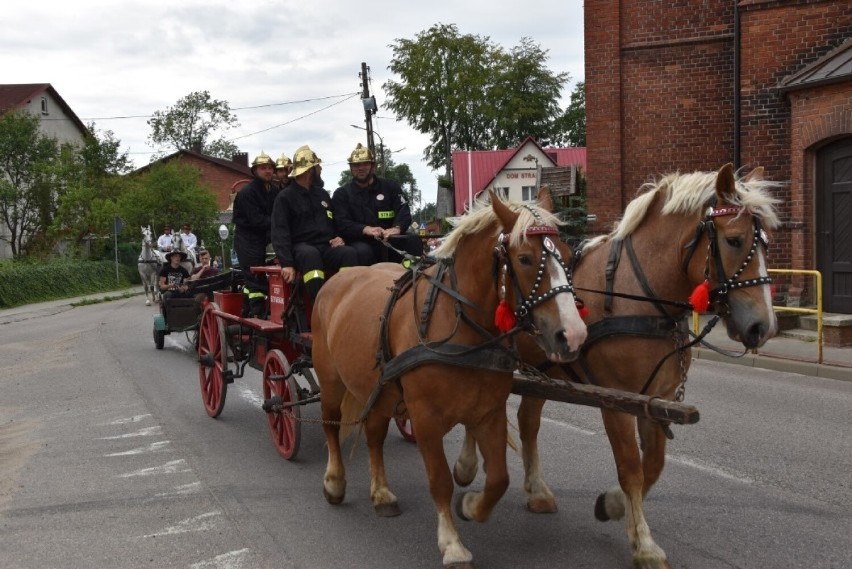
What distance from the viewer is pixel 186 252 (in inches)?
735

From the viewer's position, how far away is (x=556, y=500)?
5547 millimetres

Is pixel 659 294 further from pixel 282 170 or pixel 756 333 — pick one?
pixel 282 170

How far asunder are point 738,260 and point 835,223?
11513 millimetres

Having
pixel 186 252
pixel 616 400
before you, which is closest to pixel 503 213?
pixel 616 400

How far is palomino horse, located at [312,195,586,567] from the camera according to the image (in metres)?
3.91

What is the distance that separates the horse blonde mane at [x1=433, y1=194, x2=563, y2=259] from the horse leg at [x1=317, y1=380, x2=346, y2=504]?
177cm

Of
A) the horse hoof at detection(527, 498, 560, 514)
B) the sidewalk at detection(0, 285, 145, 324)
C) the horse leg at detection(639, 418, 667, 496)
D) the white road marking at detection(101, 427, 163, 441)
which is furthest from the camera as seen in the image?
the sidewalk at detection(0, 285, 145, 324)

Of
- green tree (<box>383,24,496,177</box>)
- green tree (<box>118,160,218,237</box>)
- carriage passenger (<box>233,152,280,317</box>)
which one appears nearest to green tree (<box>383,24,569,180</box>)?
green tree (<box>383,24,496,177</box>)

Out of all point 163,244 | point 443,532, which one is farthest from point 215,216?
point 443,532

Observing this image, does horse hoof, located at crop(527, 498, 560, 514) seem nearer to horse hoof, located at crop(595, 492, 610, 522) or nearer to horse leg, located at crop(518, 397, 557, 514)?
horse leg, located at crop(518, 397, 557, 514)

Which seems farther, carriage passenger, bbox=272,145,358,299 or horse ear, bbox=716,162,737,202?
carriage passenger, bbox=272,145,358,299

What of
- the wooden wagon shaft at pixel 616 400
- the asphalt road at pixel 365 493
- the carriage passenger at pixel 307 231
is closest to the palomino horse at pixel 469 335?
the wooden wagon shaft at pixel 616 400

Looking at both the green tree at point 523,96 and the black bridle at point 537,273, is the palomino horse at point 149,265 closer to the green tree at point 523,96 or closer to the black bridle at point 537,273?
the black bridle at point 537,273

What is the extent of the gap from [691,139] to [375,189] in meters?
11.6
